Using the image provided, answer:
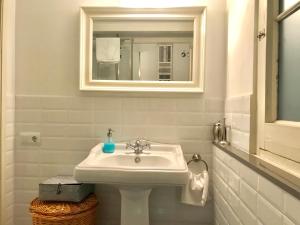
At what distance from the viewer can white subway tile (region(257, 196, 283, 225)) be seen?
2.72 feet

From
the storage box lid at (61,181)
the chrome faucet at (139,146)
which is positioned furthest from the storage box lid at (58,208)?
the chrome faucet at (139,146)

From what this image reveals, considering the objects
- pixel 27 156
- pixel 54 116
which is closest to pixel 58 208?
pixel 27 156

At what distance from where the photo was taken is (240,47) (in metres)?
1.50

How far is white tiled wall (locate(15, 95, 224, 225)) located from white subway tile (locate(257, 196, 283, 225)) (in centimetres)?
87

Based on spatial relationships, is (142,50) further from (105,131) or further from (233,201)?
(233,201)

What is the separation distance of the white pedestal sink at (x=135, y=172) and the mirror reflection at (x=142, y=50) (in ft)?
1.52

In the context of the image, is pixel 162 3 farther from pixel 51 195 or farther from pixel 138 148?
pixel 51 195

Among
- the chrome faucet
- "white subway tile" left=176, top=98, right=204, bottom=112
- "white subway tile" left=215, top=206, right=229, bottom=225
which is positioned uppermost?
"white subway tile" left=176, top=98, right=204, bottom=112

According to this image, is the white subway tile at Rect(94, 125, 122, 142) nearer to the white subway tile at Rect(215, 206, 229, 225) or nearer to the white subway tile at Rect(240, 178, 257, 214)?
the white subway tile at Rect(215, 206, 229, 225)

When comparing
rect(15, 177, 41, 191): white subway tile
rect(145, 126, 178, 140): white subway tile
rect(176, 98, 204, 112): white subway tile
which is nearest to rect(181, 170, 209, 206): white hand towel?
rect(145, 126, 178, 140): white subway tile

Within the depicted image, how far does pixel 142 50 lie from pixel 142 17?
21 cm

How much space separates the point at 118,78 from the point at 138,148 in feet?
1.57

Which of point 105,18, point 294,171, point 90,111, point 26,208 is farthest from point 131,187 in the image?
point 105,18

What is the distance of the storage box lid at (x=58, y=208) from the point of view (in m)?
1.54
